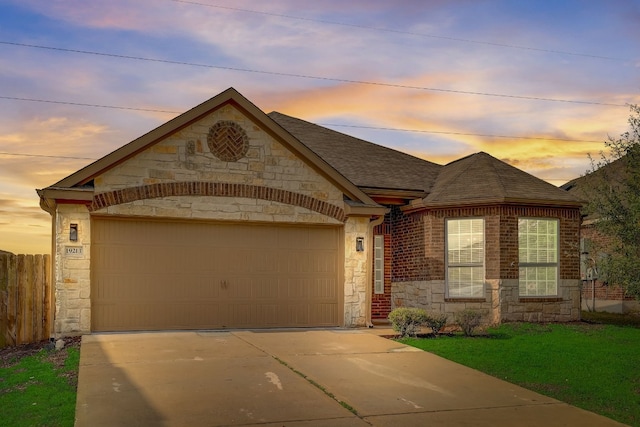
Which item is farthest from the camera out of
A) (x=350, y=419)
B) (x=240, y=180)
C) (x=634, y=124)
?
→ (x=240, y=180)

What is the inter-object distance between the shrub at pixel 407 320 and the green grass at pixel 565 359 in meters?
0.50

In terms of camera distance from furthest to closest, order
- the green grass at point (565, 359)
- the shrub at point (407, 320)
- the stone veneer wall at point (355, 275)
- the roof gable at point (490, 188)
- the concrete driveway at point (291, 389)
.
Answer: the roof gable at point (490, 188) < the stone veneer wall at point (355, 275) < the shrub at point (407, 320) < the green grass at point (565, 359) < the concrete driveway at point (291, 389)

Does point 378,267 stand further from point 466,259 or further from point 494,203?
point 494,203

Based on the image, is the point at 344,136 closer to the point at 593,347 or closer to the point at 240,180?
the point at 240,180

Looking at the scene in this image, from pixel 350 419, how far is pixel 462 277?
10.9 metres

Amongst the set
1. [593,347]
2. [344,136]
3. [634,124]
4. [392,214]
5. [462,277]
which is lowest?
[593,347]

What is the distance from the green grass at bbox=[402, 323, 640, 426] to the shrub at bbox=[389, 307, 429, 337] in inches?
19.5

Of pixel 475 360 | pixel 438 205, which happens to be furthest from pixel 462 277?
pixel 475 360

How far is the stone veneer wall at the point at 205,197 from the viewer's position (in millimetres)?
13969

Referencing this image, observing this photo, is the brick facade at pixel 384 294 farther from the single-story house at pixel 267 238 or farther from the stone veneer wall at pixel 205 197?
the stone veneer wall at pixel 205 197

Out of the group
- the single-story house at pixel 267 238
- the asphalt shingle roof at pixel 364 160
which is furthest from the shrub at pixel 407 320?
the asphalt shingle roof at pixel 364 160

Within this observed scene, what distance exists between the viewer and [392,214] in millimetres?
19797

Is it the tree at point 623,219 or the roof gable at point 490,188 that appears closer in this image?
the tree at point 623,219

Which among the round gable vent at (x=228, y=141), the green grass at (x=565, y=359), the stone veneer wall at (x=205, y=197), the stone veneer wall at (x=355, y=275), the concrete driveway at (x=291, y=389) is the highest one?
the round gable vent at (x=228, y=141)
